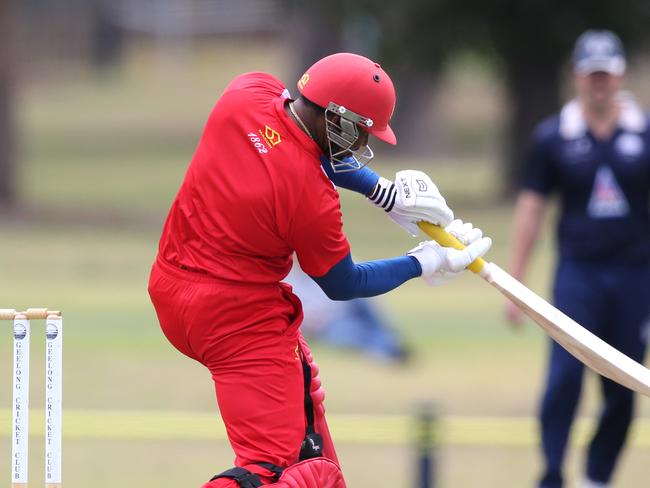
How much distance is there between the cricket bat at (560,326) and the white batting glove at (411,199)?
71mm

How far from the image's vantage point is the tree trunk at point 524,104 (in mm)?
22641

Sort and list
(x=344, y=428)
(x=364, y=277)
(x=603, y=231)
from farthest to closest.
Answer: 1. (x=344, y=428)
2. (x=603, y=231)
3. (x=364, y=277)

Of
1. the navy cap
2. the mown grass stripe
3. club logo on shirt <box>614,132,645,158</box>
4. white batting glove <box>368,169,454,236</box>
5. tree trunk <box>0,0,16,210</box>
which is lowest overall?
tree trunk <box>0,0,16,210</box>

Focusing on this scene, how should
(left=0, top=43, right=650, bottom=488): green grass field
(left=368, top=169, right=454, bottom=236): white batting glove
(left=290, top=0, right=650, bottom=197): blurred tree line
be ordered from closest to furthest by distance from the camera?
1. (left=368, top=169, right=454, bottom=236): white batting glove
2. (left=0, top=43, right=650, bottom=488): green grass field
3. (left=290, top=0, right=650, bottom=197): blurred tree line

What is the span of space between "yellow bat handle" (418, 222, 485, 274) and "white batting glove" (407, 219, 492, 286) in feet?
0.09

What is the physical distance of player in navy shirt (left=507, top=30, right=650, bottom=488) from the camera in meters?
6.90

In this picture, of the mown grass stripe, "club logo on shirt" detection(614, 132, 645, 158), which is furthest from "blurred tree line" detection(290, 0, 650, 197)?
"club logo on shirt" detection(614, 132, 645, 158)

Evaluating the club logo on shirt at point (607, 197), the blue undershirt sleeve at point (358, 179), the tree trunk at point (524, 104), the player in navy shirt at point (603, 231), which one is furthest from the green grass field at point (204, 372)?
the blue undershirt sleeve at point (358, 179)

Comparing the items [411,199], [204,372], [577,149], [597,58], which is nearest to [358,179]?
[411,199]

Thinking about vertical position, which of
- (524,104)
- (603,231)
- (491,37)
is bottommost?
(524,104)

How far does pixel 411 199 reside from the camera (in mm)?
5031

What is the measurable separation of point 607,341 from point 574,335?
1881 mm

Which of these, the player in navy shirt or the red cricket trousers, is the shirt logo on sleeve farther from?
the player in navy shirt

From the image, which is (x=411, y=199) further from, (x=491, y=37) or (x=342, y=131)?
(x=491, y=37)
